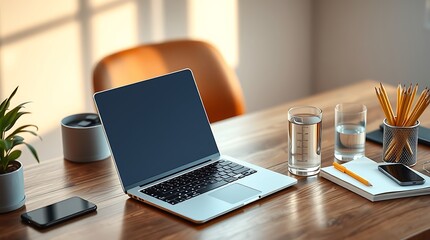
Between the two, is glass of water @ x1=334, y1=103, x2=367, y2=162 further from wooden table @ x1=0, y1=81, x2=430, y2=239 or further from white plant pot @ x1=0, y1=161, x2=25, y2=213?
white plant pot @ x1=0, y1=161, x2=25, y2=213

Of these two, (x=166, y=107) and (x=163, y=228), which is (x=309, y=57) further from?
(x=163, y=228)

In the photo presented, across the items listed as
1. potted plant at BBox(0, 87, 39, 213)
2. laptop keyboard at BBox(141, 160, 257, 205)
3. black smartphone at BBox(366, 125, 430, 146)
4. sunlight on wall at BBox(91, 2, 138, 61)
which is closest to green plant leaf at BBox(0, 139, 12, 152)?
potted plant at BBox(0, 87, 39, 213)

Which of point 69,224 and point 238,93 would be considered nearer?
point 69,224

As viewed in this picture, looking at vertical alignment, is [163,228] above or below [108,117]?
below

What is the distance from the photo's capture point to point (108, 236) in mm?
1424

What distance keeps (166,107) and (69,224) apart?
37 centimetres

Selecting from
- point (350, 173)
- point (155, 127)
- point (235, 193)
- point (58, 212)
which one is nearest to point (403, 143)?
point (350, 173)

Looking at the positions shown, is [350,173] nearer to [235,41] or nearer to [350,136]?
[350,136]

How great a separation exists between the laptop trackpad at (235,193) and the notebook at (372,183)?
0.63 ft

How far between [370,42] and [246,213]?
2.16m

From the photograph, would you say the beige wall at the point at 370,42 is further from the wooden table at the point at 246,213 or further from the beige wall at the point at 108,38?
the wooden table at the point at 246,213

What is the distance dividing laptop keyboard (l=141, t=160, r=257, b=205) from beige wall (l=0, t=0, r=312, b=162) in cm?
143

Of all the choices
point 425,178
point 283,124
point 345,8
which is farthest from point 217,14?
point 425,178

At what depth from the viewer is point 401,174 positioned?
1.65 meters
